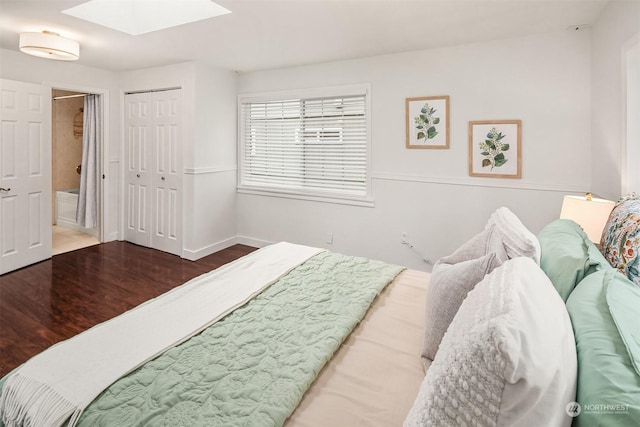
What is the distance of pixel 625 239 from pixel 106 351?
221cm

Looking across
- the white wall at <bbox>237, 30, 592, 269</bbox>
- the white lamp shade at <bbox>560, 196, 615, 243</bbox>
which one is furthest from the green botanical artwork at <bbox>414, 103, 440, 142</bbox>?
the white lamp shade at <bbox>560, 196, 615, 243</bbox>

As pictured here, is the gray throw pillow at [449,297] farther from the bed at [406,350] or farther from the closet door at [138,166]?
the closet door at [138,166]

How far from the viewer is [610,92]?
2527mm

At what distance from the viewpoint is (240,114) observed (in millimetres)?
4984

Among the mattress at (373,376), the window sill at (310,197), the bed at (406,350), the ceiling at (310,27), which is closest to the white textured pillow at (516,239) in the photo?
the bed at (406,350)

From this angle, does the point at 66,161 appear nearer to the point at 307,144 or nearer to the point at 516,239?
the point at 307,144

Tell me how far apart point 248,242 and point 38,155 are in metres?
2.68

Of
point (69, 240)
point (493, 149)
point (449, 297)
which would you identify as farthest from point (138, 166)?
point (449, 297)

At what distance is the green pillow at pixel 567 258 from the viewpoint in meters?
1.24

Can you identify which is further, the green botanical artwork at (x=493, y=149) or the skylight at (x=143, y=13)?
the green botanical artwork at (x=493, y=149)

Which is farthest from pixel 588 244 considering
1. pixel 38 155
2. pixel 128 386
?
pixel 38 155

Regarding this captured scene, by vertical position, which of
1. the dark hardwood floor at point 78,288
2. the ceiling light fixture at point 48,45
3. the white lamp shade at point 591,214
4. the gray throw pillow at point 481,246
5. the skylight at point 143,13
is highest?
the skylight at point 143,13

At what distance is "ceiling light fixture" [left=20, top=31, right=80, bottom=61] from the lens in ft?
10.4

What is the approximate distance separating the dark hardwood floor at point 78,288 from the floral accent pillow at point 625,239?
11.2 feet
